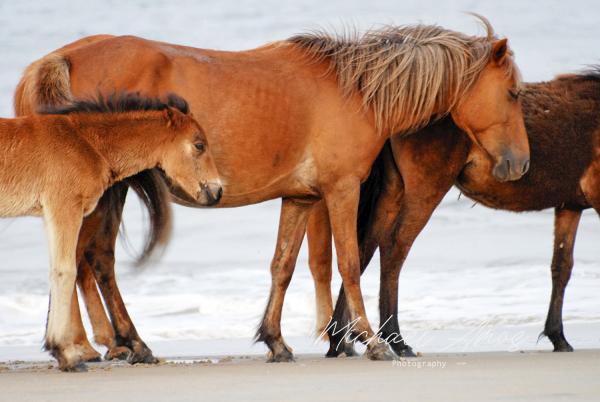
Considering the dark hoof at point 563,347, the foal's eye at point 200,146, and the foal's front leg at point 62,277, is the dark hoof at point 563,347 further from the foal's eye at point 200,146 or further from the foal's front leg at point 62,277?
the foal's front leg at point 62,277

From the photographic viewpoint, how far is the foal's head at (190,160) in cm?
682

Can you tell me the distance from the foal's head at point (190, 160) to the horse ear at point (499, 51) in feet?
6.63

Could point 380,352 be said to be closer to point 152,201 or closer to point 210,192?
point 210,192

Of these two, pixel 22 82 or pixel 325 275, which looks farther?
pixel 325 275

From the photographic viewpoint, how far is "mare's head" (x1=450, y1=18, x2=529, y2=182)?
7.73 meters

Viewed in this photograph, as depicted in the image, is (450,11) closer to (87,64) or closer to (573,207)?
(573,207)

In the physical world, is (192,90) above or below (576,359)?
above

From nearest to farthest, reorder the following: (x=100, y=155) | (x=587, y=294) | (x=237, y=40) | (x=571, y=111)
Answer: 1. (x=100, y=155)
2. (x=571, y=111)
3. (x=587, y=294)
4. (x=237, y=40)

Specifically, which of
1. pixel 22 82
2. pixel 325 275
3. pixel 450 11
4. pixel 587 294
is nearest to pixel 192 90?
pixel 22 82

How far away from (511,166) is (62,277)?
293 cm

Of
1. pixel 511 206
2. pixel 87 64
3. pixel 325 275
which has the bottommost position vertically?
pixel 325 275

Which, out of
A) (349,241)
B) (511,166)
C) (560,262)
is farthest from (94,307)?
(560,262)

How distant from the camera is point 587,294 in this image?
11.3 m

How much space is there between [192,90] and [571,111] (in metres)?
2.74
